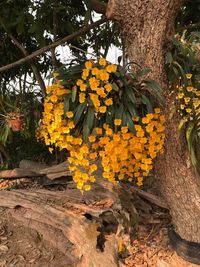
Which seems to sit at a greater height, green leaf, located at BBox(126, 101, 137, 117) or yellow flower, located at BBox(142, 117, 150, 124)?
green leaf, located at BBox(126, 101, 137, 117)

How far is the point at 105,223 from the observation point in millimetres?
2582

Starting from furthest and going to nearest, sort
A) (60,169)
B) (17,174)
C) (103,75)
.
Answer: (17,174)
(60,169)
(103,75)

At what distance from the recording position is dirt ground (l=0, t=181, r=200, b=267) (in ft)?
7.94

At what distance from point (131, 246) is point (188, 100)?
1.28 metres

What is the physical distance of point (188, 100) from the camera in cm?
192

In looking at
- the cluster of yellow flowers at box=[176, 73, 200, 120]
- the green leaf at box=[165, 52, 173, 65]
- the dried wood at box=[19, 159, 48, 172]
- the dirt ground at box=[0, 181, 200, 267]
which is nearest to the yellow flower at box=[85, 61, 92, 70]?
the green leaf at box=[165, 52, 173, 65]

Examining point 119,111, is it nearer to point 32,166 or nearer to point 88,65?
point 88,65

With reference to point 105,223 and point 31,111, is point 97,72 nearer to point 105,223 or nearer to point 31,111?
point 105,223

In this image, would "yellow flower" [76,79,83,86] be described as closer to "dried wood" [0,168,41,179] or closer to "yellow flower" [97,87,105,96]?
"yellow flower" [97,87,105,96]

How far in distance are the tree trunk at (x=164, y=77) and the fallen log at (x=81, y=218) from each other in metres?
0.48

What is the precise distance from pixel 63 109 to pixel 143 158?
1.80 feet

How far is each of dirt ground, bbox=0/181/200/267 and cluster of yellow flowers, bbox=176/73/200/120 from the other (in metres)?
1.07

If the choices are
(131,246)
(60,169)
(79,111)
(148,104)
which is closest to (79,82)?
(79,111)

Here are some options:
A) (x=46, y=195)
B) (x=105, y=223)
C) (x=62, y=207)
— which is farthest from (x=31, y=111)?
(x=105, y=223)
